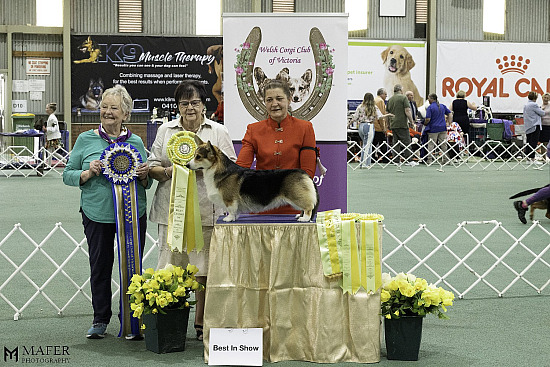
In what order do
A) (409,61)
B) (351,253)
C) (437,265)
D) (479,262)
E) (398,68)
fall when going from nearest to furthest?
(351,253) → (437,265) → (479,262) → (398,68) → (409,61)

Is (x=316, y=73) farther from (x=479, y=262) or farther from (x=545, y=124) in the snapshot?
(x=545, y=124)

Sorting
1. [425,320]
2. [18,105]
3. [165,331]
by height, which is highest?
[18,105]

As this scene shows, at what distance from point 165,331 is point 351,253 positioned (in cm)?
92

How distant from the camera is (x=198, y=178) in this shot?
3.72 m

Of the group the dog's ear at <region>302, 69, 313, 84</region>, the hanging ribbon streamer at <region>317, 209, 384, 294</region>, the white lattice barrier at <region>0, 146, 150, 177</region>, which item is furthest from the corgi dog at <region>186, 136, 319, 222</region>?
the white lattice barrier at <region>0, 146, 150, 177</region>

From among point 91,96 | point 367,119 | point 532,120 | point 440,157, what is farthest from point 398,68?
point 91,96

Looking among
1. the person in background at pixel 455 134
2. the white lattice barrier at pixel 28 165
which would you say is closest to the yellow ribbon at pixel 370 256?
the white lattice barrier at pixel 28 165

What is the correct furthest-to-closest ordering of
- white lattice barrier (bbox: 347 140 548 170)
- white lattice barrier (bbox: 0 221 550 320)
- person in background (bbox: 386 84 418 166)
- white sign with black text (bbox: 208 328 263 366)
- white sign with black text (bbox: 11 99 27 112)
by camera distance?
1. white sign with black text (bbox: 11 99 27 112)
2. white lattice barrier (bbox: 347 140 548 170)
3. person in background (bbox: 386 84 418 166)
4. white lattice barrier (bbox: 0 221 550 320)
5. white sign with black text (bbox: 208 328 263 366)

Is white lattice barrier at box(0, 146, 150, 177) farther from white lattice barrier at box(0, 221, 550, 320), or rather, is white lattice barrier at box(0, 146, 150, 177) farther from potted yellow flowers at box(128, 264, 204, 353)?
potted yellow flowers at box(128, 264, 204, 353)

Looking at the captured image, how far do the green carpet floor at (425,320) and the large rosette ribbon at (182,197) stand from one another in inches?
20.7

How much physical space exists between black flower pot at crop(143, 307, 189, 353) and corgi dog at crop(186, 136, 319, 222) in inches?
20.2

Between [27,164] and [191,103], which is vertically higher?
[191,103]

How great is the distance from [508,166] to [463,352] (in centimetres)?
1275

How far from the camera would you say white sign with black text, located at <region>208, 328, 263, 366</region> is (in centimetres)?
337
